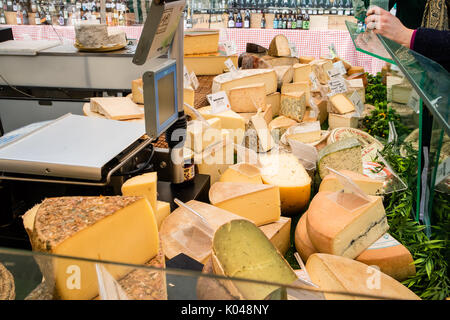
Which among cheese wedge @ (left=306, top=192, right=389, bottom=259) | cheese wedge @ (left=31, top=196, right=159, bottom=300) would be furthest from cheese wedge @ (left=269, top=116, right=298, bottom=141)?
cheese wedge @ (left=31, top=196, right=159, bottom=300)

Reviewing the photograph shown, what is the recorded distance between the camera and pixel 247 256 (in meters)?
0.86

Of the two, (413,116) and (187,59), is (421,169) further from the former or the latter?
(187,59)

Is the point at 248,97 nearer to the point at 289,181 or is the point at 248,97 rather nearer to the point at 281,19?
the point at 289,181

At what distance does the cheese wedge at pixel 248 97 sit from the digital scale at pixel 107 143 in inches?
45.6

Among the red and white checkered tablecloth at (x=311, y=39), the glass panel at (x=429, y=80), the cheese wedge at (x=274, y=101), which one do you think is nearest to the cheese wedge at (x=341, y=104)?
the cheese wedge at (x=274, y=101)

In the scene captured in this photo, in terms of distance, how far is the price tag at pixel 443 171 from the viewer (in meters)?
1.11

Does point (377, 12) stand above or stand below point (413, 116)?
above

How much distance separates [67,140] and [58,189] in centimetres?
18

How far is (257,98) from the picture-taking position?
2547 millimetres

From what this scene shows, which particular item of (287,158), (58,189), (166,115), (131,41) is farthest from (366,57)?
(58,189)

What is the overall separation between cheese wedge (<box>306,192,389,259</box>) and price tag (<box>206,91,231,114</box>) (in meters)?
1.12

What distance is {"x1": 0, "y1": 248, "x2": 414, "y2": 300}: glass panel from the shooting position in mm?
526

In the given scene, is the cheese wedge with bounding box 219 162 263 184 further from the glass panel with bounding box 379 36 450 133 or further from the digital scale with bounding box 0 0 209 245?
the glass panel with bounding box 379 36 450 133

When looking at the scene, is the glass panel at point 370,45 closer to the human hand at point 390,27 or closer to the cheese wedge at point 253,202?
the human hand at point 390,27
